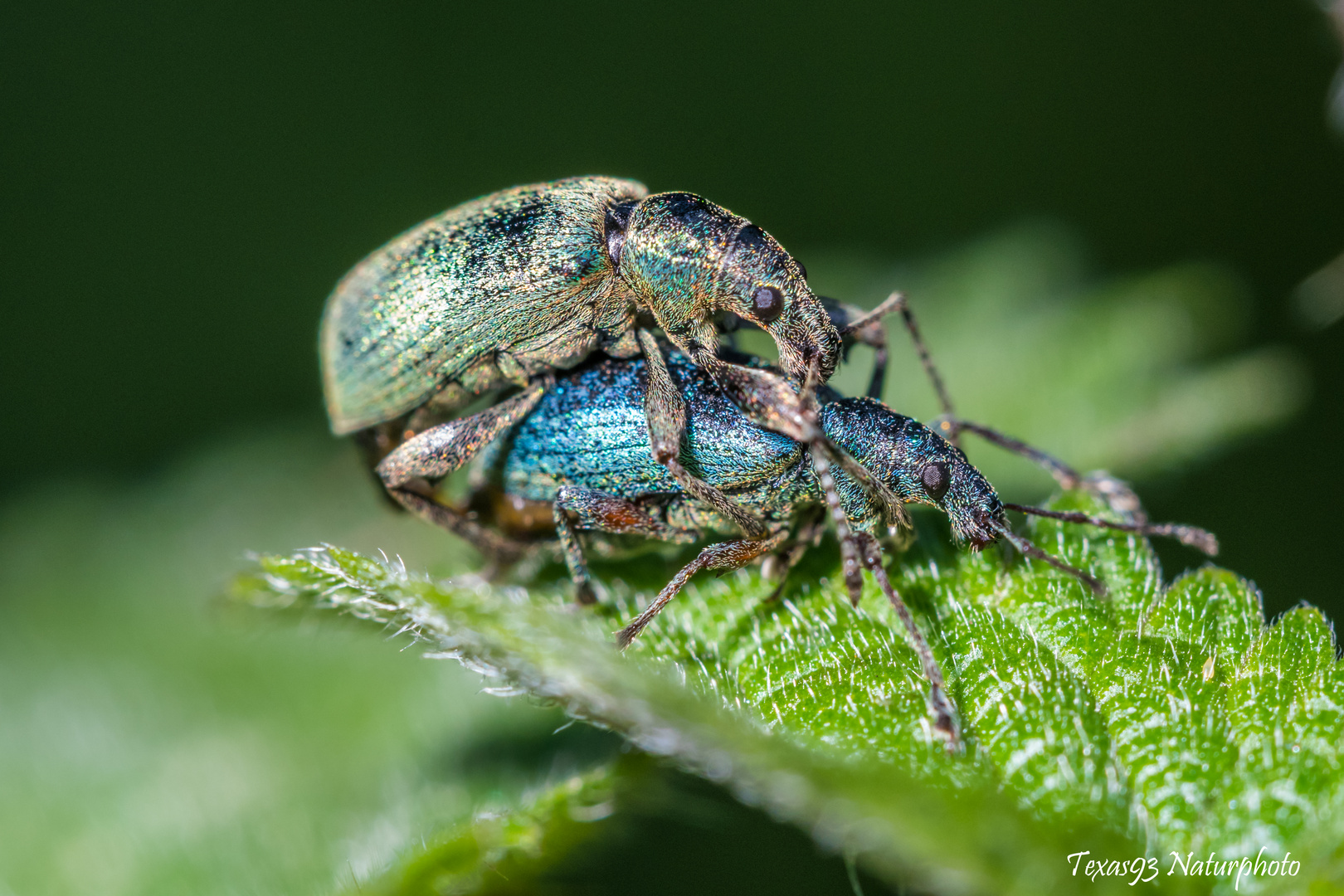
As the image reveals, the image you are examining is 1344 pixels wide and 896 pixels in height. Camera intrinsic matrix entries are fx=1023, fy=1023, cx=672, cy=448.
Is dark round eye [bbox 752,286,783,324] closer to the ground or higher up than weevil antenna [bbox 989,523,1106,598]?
higher up

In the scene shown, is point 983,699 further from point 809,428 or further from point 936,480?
point 809,428

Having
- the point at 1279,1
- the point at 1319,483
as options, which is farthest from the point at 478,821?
the point at 1279,1

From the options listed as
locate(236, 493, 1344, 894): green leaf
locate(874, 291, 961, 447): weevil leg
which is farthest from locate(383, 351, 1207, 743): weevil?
locate(874, 291, 961, 447): weevil leg

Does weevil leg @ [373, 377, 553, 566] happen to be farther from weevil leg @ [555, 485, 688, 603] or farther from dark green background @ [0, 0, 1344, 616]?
A: dark green background @ [0, 0, 1344, 616]

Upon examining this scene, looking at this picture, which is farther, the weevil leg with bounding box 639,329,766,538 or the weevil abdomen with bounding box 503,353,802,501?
the weevil abdomen with bounding box 503,353,802,501

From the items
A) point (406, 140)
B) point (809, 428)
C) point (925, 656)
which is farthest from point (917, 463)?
point (406, 140)

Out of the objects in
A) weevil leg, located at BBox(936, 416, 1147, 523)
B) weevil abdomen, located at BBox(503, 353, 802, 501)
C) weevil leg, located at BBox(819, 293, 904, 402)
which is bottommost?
weevil leg, located at BBox(936, 416, 1147, 523)

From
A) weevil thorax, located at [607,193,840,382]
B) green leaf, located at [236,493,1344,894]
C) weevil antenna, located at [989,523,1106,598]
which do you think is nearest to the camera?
green leaf, located at [236,493,1344,894]

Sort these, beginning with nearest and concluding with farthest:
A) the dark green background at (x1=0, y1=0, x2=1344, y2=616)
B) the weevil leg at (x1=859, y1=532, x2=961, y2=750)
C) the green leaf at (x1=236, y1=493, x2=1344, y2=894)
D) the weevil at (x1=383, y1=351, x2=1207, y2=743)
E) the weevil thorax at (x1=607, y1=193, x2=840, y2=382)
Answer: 1. the green leaf at (x1=236, y1=493, x2=1344, y2=894)
2. the weevil leg at (x1=859, y1=532, x2=961, y2=750)
3. the weevil at (x1=383, y1=351, x2=1207, y2=743)
4. the weevil thorax at (x1=607, y1=193, x2=840, y2=382)
5. the dark green background at (x1=0, y1=0, x2=1344, y2=616)
